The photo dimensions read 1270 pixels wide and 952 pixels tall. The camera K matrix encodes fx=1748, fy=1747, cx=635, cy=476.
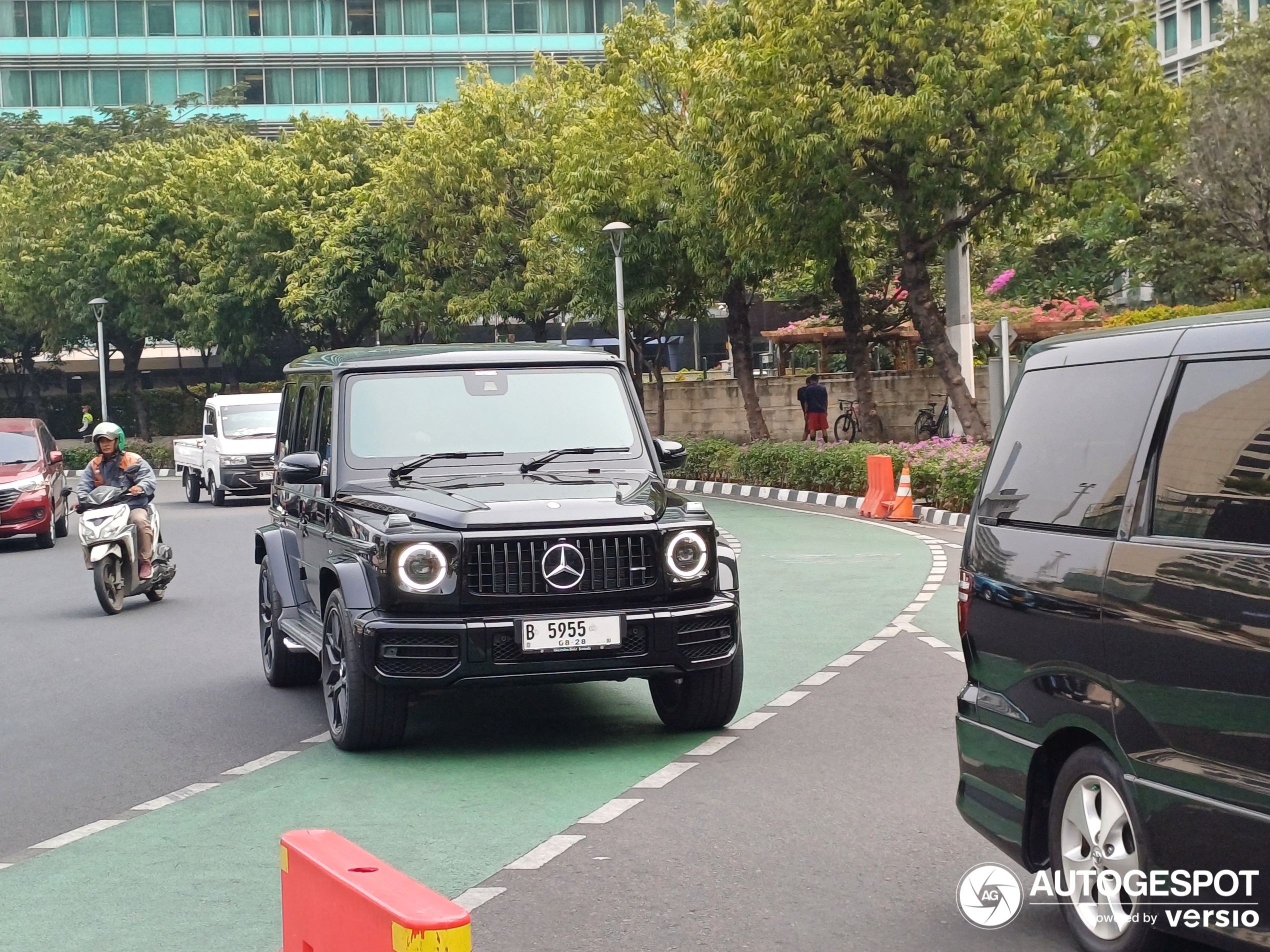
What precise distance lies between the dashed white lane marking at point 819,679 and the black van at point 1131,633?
4699 millimetres

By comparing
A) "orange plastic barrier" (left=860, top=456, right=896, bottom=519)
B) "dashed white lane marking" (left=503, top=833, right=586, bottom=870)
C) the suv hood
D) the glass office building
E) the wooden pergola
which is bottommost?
"dashed white lane marking" (left=503, top=833, right=586, bottom=870)

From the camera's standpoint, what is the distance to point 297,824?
7.04m

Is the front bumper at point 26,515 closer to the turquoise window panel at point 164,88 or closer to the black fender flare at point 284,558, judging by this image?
the black fender flare at point 284,558

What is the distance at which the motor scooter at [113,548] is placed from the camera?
1516cm

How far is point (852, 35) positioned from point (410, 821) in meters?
20.5

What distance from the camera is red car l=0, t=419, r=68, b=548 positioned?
2362 centimetres

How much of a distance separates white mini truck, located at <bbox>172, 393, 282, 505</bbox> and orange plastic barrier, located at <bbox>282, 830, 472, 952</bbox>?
2715cm

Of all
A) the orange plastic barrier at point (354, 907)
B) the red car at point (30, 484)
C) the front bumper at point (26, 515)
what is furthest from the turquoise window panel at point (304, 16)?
the orange plastic barrier at point (354, 907)

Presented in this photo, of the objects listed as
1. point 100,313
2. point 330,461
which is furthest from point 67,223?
point 330,461

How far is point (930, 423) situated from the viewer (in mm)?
35844

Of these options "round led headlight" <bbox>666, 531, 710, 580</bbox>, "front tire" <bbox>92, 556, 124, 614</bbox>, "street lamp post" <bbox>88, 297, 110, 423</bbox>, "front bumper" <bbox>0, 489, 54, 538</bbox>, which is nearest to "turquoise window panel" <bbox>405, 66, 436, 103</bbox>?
"street lamp post" <bbox>88, 297, 110, 423</bbox>

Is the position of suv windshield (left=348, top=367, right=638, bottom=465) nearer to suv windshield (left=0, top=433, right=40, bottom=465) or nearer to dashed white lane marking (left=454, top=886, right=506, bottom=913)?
dashed white lane marking (left=454, top=886, right=506, bottom=913)

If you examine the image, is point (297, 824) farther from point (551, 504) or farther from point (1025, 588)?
point (1025, 588)

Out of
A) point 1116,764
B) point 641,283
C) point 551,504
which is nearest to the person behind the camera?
point 1116,764
